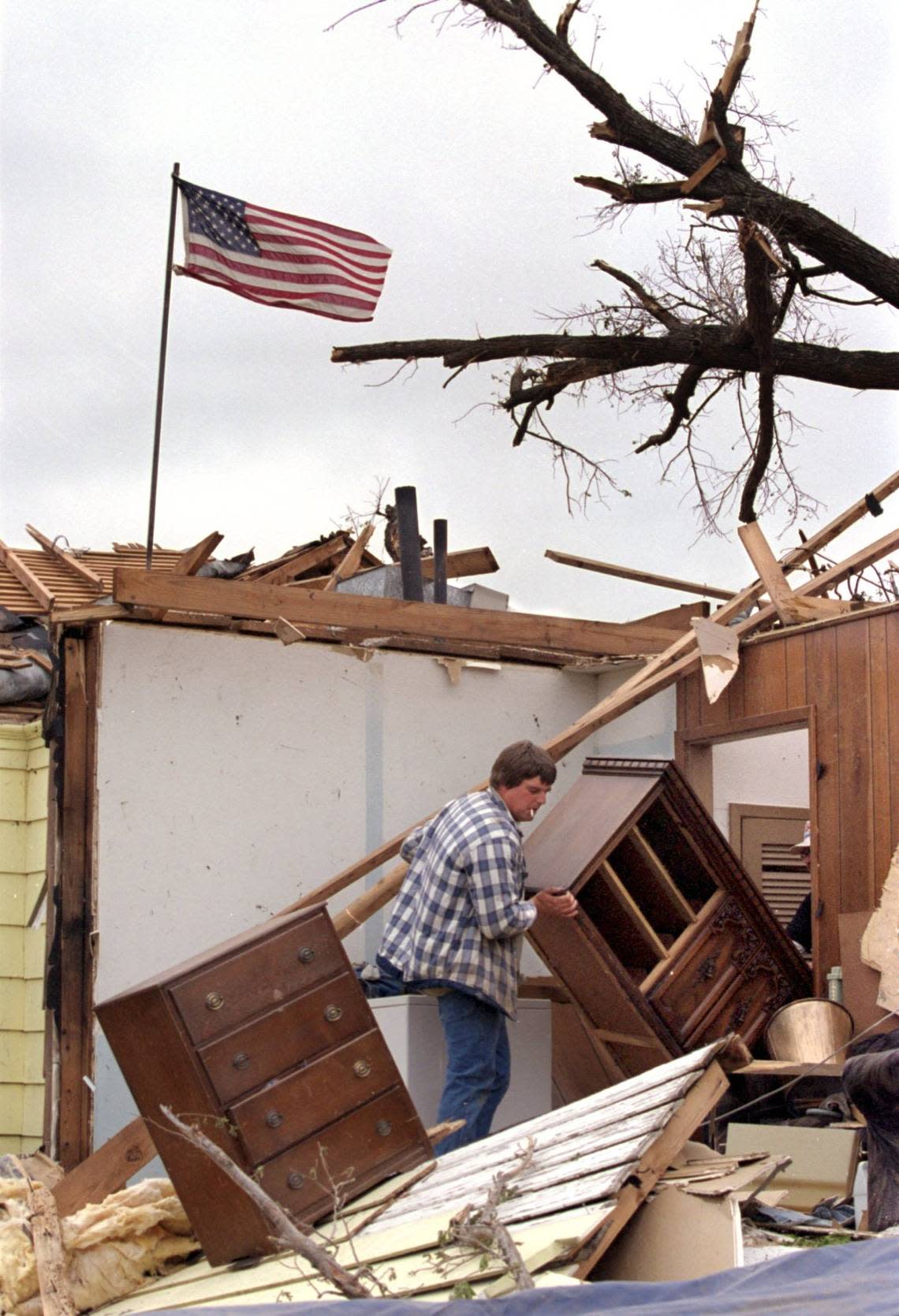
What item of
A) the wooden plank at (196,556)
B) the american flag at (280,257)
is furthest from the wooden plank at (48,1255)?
the american flag at (280,257)

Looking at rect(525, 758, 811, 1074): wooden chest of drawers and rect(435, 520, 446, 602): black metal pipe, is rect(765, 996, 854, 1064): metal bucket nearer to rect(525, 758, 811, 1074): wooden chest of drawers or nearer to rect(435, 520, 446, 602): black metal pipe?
rect(525, 758, 811, 1074): wooden chest of drawers

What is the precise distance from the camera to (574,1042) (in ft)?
25.8

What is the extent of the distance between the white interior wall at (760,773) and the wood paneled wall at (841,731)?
933 mm

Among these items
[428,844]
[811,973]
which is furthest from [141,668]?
[811,973]

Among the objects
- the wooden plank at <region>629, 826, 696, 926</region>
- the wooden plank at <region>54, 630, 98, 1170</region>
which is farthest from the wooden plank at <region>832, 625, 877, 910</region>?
the wooden plank at <region>54, 630, 98, 1170</region>

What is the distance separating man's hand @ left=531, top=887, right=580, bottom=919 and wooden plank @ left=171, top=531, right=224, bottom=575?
3.00 metres

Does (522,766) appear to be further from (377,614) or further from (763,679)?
(377,614)

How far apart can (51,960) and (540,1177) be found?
171 inches

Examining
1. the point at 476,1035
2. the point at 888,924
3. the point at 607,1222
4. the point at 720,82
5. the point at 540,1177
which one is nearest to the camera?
the point at 607,1222

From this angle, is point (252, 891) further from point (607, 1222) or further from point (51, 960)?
point (607, 1222)

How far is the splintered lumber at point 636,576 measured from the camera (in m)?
11.1

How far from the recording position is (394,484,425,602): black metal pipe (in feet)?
31.8

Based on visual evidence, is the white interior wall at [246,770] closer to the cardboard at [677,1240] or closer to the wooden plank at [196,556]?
the wooden plank at [196,556]

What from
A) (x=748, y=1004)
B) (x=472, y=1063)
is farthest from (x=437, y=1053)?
(x=748, y=1004)
